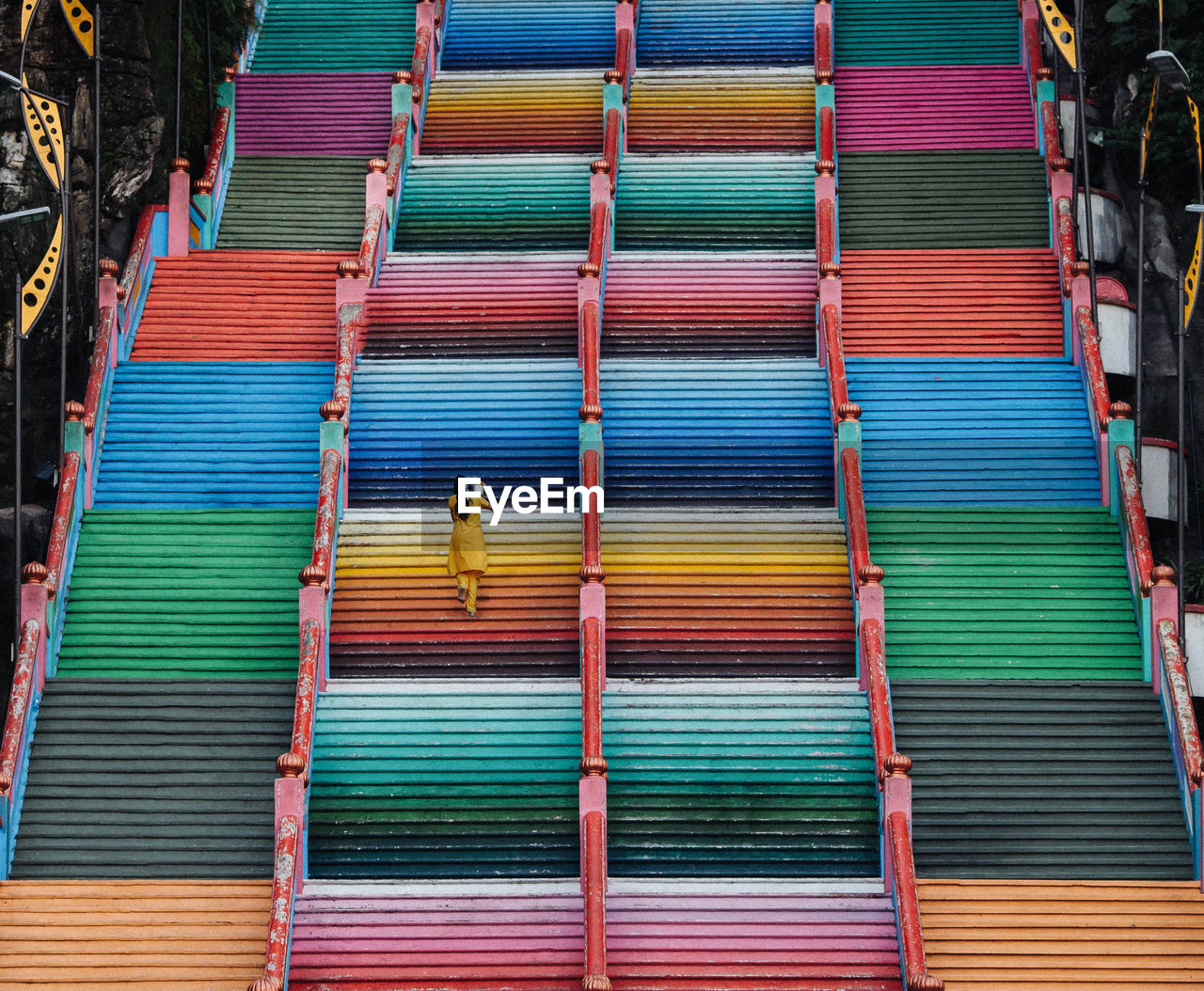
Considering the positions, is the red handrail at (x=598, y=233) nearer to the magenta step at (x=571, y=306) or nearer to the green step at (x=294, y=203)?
the magenta step at (x=571, y=306)

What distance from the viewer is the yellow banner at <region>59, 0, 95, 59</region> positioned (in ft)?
70.4

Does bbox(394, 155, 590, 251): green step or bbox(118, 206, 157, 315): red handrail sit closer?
bbox(118, 206, 157, 315): red handrail

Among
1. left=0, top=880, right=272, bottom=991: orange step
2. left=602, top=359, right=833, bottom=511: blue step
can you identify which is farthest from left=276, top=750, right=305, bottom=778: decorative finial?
left=602, top=359, right=833, bottom=511: blue step

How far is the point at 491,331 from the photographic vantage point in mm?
22625

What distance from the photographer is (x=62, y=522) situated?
64.1ft

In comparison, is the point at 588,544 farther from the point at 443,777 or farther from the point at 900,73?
the point at 900,73

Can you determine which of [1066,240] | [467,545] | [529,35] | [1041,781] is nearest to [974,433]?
[1066,240]

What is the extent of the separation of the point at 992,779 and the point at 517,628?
17.9ft

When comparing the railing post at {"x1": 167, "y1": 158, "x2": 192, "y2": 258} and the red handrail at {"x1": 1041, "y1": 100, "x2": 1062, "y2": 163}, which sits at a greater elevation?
the red handrail at {"x1": 1041, "y1": 100, "x2": 1062, "y2": 163}

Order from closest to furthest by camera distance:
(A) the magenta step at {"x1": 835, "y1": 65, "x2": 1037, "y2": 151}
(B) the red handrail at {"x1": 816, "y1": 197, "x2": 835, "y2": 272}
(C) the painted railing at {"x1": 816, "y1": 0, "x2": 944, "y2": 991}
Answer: (C) the painted railing at {"x1": 816, "y1": 0, "x2": 944, "y2": 991} → (B) the red handrail at {"x1": 816, "y1": 197, "x2": 835, "y2": 272} → (A) the magenta step at {"x1": 835, "y1": 65, "x2": 1037, "y2": 151}

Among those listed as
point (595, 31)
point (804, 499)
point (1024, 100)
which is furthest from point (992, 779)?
point (595, 31)

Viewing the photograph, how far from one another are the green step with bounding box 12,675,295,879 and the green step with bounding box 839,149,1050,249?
38.3 feet

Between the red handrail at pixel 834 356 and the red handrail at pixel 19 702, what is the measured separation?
32.2ft

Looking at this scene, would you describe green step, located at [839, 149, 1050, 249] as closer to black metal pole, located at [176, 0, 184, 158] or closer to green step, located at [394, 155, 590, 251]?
green step, located at [394, 155, 590, 251]
